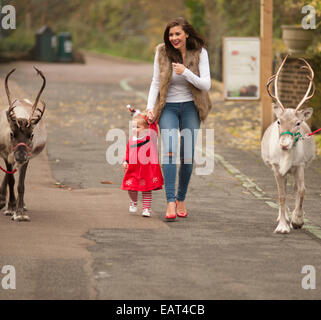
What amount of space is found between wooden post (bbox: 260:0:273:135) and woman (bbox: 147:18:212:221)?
7455mm

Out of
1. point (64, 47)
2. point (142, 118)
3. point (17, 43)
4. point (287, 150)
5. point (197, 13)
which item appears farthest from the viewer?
point (64, 47)

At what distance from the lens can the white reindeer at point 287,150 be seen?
883cm

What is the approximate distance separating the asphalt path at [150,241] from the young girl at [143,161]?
35cm

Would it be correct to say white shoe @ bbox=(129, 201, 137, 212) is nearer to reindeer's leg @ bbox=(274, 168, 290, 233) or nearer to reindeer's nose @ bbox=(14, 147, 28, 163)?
reindeer's nose @ bbox=(14, 147, 28, 163)

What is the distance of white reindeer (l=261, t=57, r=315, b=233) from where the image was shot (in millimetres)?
8828

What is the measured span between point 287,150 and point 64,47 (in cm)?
3914

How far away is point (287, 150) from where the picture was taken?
8.93 meters

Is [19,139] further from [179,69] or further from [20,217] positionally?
[179,69]

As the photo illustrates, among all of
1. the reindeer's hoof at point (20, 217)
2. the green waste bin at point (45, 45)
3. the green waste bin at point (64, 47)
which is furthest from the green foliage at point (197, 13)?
the reindeer's hoof at point (20, 217)

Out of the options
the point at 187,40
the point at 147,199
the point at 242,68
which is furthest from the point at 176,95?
the point at 242,68

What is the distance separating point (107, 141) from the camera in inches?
677

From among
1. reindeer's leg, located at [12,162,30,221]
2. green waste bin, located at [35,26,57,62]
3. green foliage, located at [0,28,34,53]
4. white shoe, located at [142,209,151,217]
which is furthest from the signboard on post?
green waste bin, located at [35,26,57,62]

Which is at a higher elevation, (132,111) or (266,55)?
(266,55)

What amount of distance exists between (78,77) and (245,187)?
24.7 m
